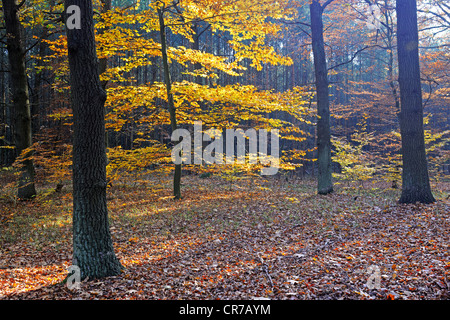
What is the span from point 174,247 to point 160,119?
6.46m

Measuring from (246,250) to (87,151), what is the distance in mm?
3809

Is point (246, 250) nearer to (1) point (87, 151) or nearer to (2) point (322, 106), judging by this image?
(1) point (87, 151)

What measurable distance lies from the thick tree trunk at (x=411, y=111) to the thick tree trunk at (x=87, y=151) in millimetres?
8483

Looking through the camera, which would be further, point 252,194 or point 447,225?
point 252,194

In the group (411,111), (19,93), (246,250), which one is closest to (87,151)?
(246,250)

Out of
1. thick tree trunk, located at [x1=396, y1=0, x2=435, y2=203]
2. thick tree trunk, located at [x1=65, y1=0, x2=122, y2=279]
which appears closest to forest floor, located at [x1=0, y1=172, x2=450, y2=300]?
thick tree trunk, located at [x1=65, y1=0, x2=122, y2=279]

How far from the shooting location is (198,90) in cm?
1027

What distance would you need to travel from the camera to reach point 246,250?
20.2 feet

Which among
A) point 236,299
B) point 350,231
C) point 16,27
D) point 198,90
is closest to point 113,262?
point 236,299

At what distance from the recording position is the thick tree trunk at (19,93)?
36.8ft

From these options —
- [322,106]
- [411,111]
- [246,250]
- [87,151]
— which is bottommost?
[246,250]

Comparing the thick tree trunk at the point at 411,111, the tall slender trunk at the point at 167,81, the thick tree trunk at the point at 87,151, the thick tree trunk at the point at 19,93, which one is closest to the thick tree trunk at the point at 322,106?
the thick tree trunk at the point at 411,111

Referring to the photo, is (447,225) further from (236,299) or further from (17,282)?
(17,282)

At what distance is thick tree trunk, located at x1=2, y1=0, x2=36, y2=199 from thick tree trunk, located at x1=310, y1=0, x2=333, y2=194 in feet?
38.9
